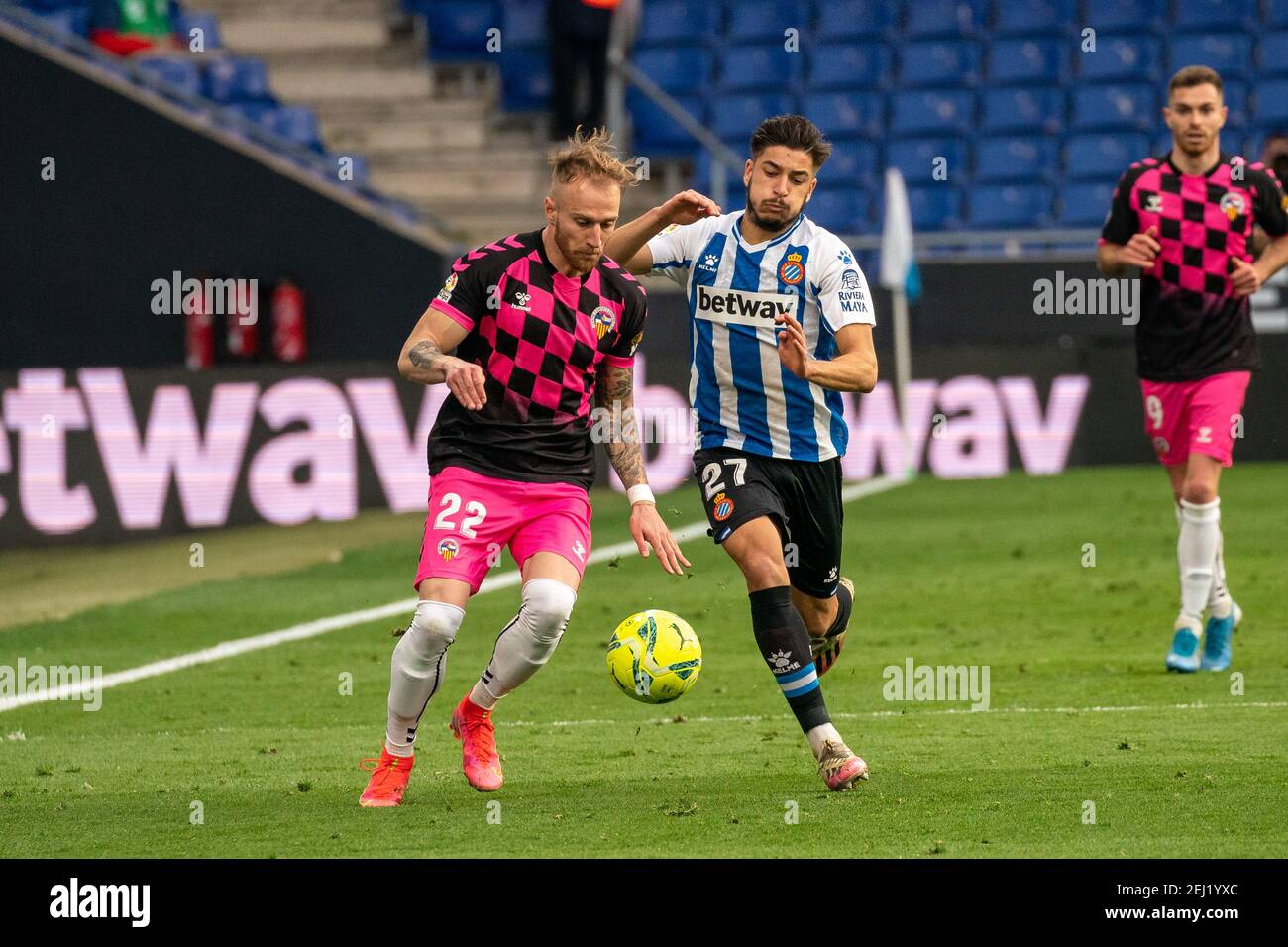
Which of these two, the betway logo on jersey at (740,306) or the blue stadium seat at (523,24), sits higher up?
the blue stadium seat at (523,24)

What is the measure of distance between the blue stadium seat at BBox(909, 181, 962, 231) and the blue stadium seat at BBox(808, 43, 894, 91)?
1.42 meters

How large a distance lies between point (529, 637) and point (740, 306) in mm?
1413

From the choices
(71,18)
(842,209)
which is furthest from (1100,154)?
(71,18)

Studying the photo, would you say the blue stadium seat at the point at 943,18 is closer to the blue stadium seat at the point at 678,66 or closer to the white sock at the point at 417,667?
the blue stadium seat at the point at 678,66

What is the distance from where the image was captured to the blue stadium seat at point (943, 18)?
22891 mm

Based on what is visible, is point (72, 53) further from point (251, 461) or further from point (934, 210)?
point (934, 210)

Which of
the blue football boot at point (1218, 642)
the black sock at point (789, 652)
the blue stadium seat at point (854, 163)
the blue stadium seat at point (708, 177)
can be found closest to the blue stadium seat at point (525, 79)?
the blue stadium seat at point (708, 177)

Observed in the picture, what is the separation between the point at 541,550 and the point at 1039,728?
7.32 feet

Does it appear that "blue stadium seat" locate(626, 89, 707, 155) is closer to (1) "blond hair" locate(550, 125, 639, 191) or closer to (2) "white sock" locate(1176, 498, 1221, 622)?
(2) "white sock" locate(1176, 498, 1221, 622)

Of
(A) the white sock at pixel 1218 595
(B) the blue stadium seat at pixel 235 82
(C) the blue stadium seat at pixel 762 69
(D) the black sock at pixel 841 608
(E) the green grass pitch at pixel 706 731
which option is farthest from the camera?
(C) the blue stadium seat at pixel 762 69

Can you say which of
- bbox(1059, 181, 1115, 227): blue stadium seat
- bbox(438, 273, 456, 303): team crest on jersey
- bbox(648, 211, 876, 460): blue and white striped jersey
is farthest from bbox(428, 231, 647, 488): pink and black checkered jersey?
bbox(1059, 181, 1115, 227): blue stadium seat

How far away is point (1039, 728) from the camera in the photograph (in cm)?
766

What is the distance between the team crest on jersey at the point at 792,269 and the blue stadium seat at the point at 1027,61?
16576mm

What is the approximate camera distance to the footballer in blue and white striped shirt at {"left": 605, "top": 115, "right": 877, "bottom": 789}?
6.75 metres
